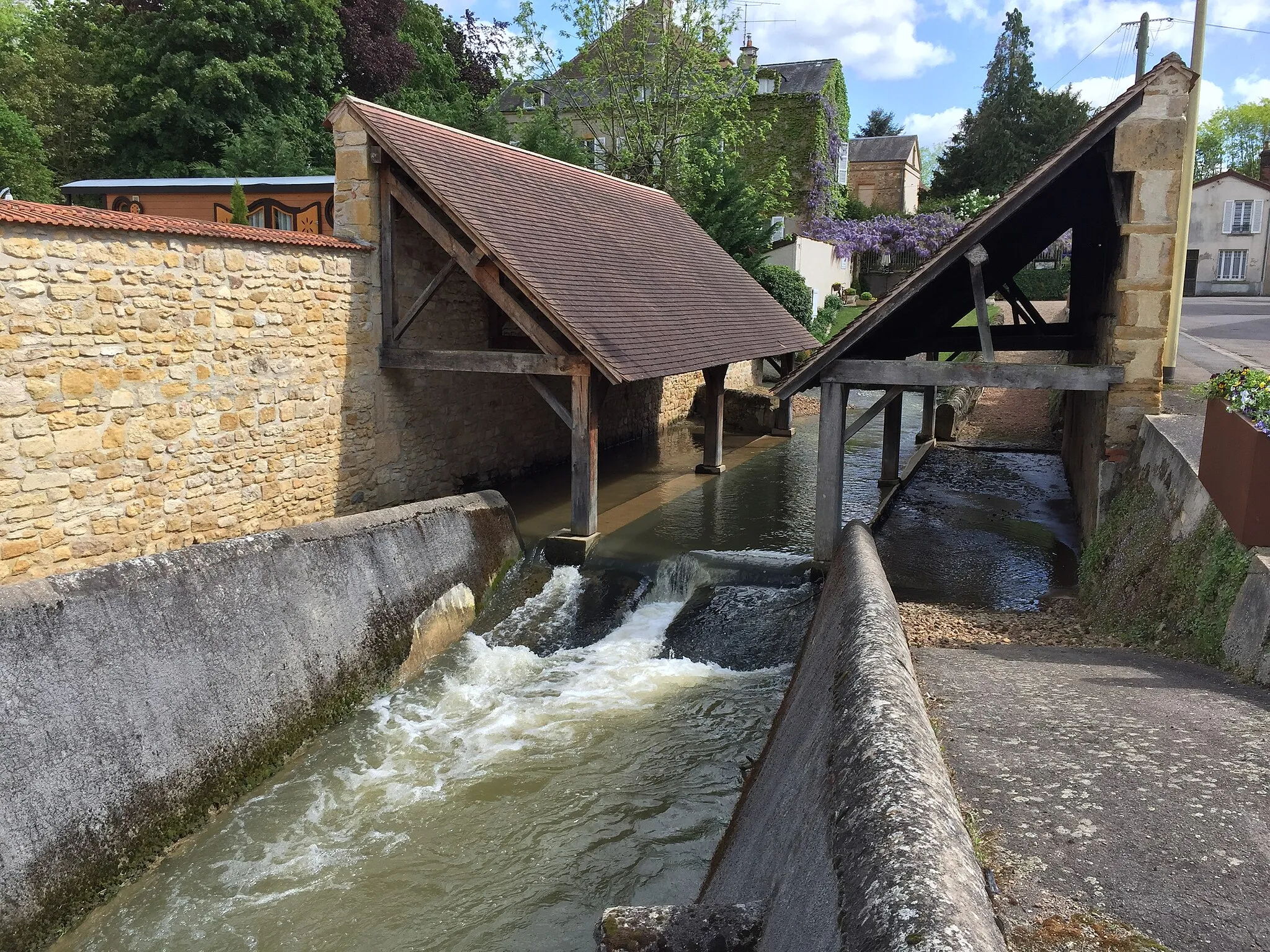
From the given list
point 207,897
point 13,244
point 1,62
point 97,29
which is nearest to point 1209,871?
point 207,897

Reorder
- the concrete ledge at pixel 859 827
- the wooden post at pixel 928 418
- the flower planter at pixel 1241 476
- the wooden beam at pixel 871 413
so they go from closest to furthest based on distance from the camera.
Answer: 1. the concrete ledge at pixel 859 827
2. the flower planter at pixel 1241 476
3. the wooden beam at pixel 871 413
4. the wooden post at pixel 928 418

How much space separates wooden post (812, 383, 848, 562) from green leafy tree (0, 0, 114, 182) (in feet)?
72.3

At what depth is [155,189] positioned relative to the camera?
18.1 metres

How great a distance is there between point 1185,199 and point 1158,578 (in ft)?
16.2

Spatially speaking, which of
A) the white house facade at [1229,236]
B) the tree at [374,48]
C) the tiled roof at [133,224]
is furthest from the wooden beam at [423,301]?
the white house facade at [1229,236]

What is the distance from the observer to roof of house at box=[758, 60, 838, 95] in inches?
1351

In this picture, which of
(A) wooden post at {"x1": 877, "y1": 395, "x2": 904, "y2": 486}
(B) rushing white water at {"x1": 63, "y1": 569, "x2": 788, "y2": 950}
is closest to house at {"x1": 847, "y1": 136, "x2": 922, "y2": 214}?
(A) wooden post at {"x1": 877, "y1": 395, "x2": 904, "y2": 486}

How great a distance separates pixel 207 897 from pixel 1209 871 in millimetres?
4798

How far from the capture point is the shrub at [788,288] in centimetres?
2539

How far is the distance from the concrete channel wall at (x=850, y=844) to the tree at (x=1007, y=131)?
42.4m

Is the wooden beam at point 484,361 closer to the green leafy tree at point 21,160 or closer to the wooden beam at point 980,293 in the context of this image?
the wooden beam at point 980,293

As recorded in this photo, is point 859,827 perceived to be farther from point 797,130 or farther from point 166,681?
point 797,130

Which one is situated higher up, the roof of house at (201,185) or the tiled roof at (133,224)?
the roof of house at (201,185)

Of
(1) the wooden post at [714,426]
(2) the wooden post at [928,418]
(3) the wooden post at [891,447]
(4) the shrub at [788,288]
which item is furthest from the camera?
(4) the shrub at [788,288]
